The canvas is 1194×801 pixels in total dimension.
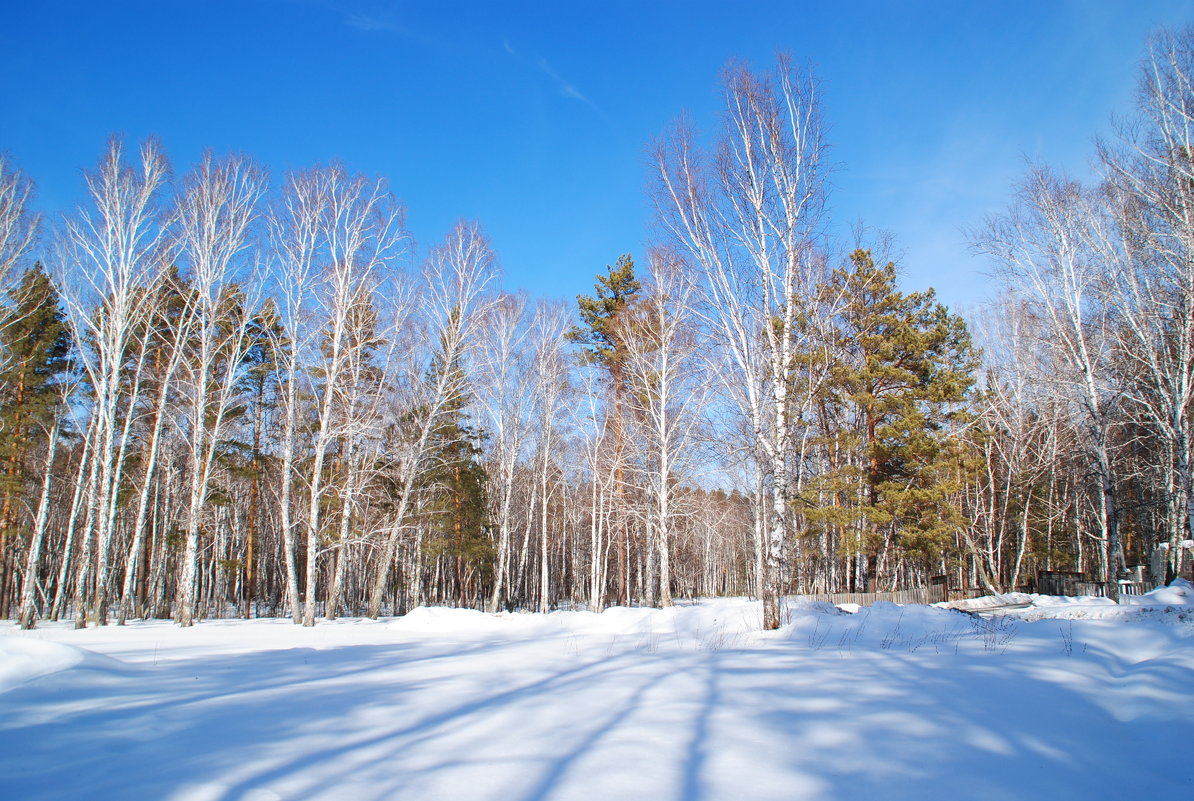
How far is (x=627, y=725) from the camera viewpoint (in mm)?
3650

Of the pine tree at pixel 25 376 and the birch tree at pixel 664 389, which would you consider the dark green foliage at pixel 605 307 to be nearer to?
the birch tree at pixel 664 389

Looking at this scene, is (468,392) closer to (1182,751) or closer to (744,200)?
(744,200)

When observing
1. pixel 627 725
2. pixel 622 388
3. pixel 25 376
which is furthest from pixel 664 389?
pixel 25 376

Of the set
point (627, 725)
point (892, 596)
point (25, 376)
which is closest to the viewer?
point (627, 725)

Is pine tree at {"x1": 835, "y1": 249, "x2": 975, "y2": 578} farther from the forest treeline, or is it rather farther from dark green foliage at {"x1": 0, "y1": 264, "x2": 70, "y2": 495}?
dark green foliage at {"x1": 0, "y1": 264, "x2": 70, "y2": 495}

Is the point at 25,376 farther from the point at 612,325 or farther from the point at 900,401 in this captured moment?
the point at 900,401

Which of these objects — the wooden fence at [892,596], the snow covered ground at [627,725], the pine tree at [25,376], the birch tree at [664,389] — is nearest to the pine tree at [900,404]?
the wooden fence at [892,596]

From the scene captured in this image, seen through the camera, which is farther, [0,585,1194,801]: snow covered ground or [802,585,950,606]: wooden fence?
[802,585,950,606]: wooden fence

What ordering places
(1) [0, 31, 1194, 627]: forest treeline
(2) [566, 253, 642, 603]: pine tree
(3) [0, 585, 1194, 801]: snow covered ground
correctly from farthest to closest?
(2) [566, 253, 642, 603]: pine tree < (1) [0, 31, 1194, 627]: forest treeline < (3) [0, 585, 1194, 801]: snow covered ground

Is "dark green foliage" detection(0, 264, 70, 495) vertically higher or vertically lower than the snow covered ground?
higher

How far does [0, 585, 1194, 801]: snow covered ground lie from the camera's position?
2809 mm

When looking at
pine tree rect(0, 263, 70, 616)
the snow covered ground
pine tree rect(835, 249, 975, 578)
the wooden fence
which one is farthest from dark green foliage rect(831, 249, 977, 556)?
pine tree rect(0, 263, 70, 616)

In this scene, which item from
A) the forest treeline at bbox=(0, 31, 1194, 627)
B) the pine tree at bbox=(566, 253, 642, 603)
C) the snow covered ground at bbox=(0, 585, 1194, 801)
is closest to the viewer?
the snow covered ground at bbox=(0, 585, 1194, 801)

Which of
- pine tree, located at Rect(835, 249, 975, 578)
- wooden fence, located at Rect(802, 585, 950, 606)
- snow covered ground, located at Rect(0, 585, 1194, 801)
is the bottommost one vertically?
wooden fence, located at Rect(802, 585, 950, 606)
